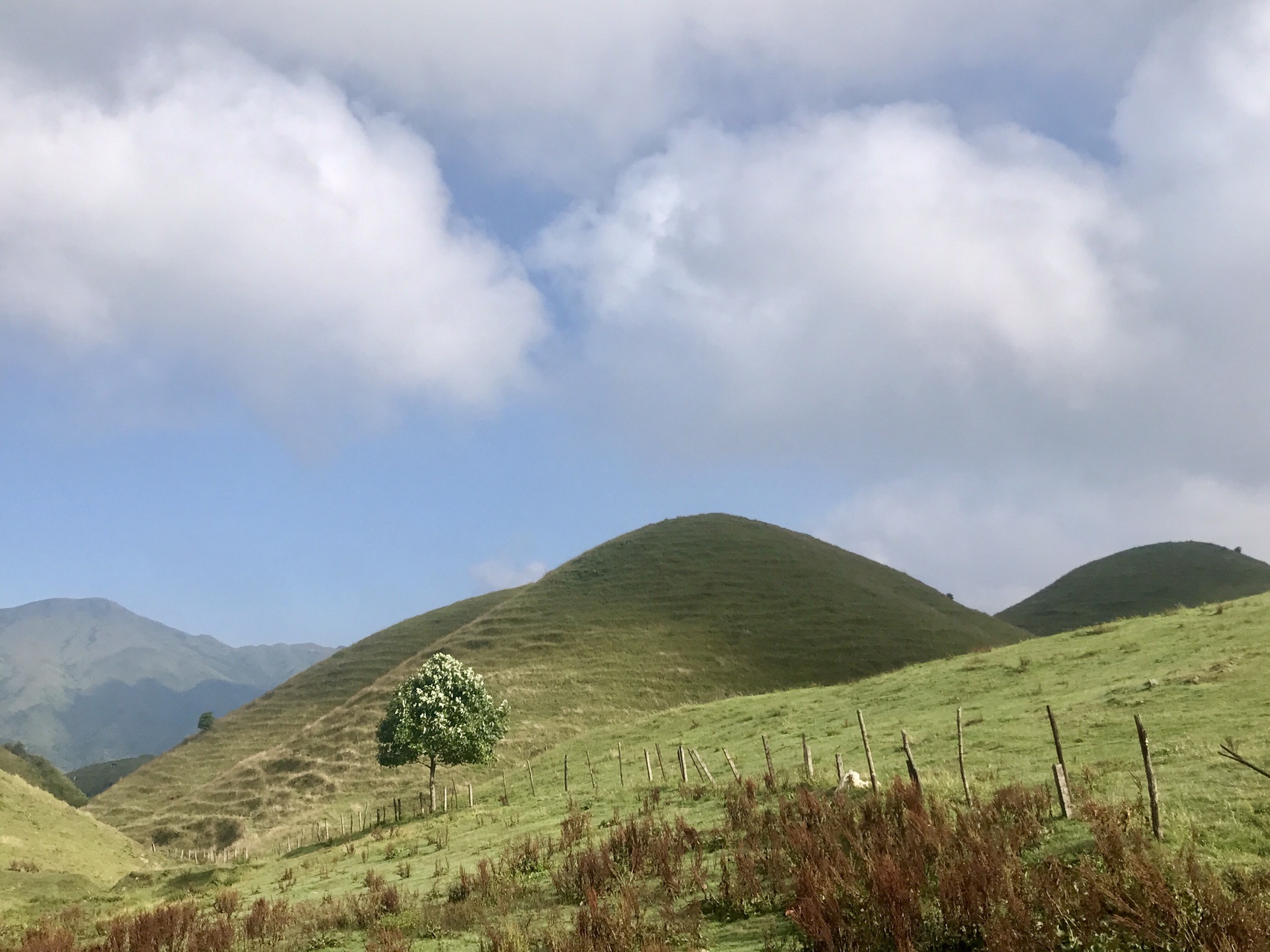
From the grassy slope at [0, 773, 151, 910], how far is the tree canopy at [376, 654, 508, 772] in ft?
55.1

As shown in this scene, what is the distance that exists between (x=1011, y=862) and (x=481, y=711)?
161 feet

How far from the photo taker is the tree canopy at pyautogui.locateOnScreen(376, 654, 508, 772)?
53.2 meters

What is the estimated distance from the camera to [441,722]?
5306cm

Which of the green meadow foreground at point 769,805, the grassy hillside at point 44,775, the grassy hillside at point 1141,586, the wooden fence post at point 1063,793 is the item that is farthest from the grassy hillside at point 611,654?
the wooden fence post at point 1063,793

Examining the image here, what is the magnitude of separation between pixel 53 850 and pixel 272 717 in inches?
3216

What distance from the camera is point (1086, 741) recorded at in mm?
26750

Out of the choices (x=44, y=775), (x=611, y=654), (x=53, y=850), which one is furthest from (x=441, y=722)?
(x=44, y=775)

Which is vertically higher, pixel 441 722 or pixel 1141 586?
pixel 1141 586

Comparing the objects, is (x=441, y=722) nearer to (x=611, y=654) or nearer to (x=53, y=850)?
(x=53, y=850)

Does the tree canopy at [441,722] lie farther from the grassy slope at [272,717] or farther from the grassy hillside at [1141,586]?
the grassy hillside at [1141,586]

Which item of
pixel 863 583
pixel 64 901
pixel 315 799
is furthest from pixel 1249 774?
pixel 863 583

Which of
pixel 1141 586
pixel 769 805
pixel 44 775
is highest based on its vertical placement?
pixel 1141 586

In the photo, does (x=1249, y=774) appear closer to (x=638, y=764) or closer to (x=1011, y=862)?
(x=1011, y=862)

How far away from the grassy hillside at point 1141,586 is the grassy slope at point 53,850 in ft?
510
